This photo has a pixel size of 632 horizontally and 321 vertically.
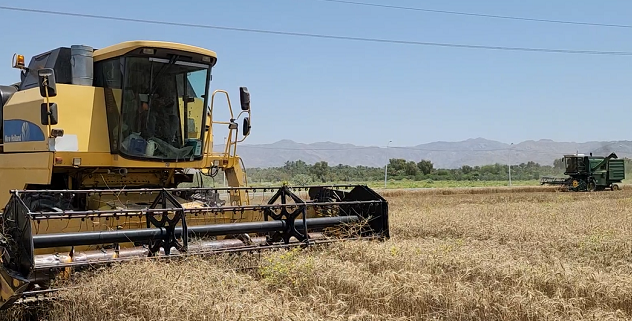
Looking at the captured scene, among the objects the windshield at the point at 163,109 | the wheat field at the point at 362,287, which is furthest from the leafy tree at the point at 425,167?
the wheat field at the point at 362,287

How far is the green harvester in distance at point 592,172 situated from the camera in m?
30.7

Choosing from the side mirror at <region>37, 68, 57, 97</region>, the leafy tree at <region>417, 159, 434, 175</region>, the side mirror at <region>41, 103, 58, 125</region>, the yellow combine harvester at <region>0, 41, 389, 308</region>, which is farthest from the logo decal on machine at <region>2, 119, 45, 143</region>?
the leafy tree at <region>417, 159, 434, 175</region>

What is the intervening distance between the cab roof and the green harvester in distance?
90.9 ft

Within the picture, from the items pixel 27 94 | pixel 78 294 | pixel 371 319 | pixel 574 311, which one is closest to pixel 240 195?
pixel 27 94

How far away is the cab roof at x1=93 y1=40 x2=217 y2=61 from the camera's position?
7027 mm

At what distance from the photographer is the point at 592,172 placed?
3081 centimetres

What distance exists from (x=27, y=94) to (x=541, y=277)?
6.36m

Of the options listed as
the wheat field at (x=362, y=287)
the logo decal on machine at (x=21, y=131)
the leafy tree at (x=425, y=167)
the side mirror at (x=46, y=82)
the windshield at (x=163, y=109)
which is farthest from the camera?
the leafy tree at (x=425, y=167)

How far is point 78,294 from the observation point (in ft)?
14.8

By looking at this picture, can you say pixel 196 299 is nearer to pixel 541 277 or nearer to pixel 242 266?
pixel 242 266

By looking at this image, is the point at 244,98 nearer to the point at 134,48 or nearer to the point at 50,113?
the point at 134,48

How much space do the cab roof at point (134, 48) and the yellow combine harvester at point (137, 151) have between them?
1 cm

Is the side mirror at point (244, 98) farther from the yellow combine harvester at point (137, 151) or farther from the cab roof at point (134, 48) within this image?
the cab roof at point (134, 48)

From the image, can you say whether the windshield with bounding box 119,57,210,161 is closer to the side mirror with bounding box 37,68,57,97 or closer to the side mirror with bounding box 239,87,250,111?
the side mirror with bounding box 239,87,250,111
